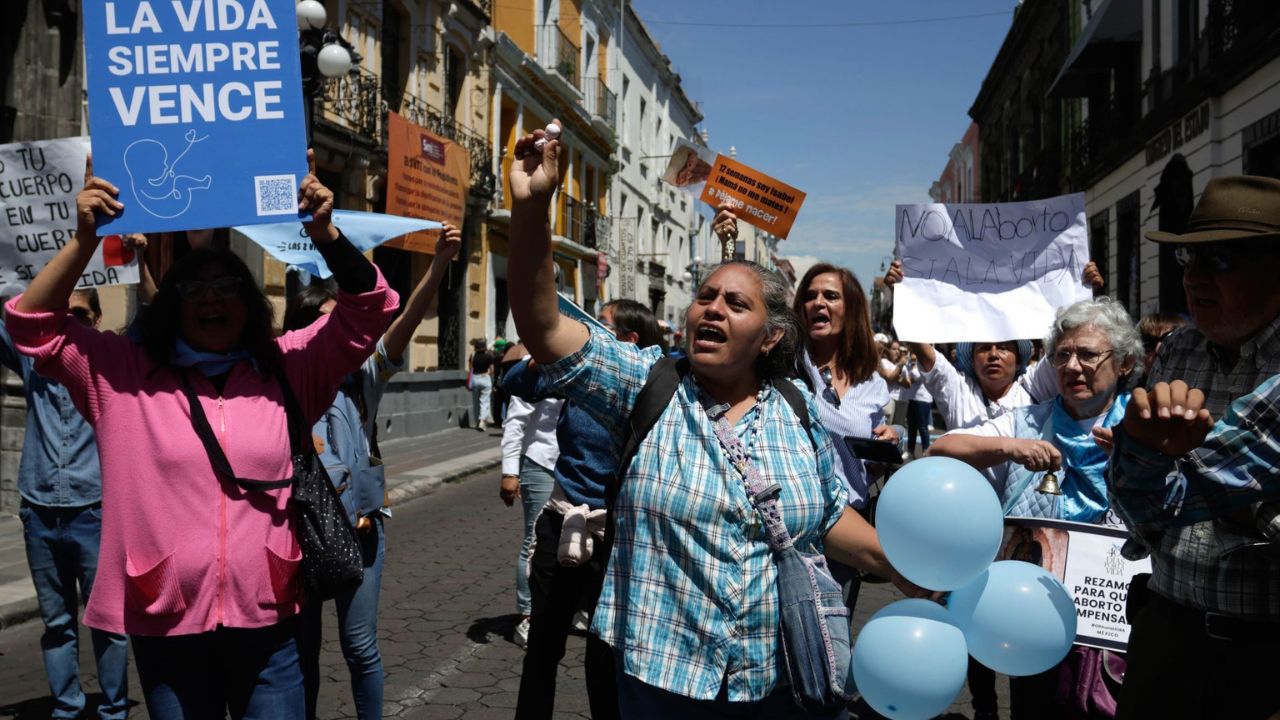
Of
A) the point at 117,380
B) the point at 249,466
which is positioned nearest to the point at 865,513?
the point at 249,466

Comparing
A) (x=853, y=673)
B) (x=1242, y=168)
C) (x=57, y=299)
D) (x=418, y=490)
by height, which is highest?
(x=1242, y=168)

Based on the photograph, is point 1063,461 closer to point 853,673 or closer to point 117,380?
point 853,673

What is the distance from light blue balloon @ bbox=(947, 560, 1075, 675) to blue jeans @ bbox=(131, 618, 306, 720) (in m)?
1.78

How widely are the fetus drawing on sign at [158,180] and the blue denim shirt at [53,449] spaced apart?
1.72 m

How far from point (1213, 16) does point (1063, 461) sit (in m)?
13.5

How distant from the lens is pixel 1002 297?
4844 mm

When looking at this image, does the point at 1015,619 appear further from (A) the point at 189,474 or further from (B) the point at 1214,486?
(A) the point at 189,474

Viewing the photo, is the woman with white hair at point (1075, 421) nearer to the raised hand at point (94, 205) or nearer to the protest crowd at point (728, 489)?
the protest crowd at point (728, 489)

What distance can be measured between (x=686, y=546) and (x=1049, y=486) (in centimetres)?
133

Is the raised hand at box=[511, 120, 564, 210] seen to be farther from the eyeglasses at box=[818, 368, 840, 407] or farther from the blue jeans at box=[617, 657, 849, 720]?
the eyeglasses at box=[818, 368, 840, 407]

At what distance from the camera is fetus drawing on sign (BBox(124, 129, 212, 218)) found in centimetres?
281

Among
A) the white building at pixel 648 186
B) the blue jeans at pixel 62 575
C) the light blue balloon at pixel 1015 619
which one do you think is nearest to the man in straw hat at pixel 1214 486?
the light blue balloon at pixel 1015 619

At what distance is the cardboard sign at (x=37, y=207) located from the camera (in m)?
4.69

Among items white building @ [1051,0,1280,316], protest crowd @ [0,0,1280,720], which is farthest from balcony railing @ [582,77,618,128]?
protest crowd @ [0,0,1280,720]
